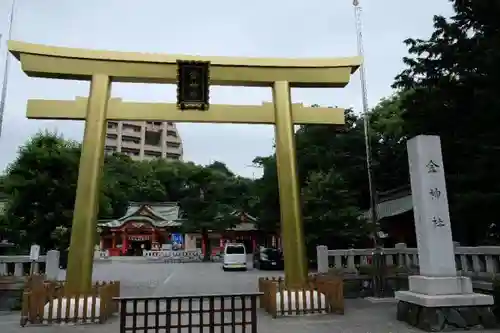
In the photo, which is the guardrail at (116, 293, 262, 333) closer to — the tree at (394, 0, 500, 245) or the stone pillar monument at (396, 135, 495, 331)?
the stone pillar monument at (396, 135, 495, 331)

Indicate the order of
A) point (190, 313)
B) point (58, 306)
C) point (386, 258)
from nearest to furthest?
point (190, 313) < point (58, 306) < point (386, 258)

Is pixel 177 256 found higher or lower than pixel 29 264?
higher

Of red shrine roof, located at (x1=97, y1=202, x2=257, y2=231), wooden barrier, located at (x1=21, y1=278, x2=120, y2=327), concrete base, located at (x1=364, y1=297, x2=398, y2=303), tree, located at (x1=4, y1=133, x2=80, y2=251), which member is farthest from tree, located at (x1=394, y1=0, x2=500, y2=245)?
red shrine roof, located at (x1=97, y1=202, x2=257, y2=231)

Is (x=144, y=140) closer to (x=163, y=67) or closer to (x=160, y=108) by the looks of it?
(x=163, y=67)

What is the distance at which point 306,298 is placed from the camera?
388 inches

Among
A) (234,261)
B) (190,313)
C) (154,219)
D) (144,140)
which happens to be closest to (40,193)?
(190,313)

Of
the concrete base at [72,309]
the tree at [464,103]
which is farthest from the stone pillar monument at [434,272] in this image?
the concrete base at [72,309]

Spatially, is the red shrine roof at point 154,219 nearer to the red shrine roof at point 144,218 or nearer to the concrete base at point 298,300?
the red shrine roof at point 144,218

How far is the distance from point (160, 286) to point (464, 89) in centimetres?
1326

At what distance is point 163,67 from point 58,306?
631cm

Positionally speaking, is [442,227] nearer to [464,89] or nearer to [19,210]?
[464,89]

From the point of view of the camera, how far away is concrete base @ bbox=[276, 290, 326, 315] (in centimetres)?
973

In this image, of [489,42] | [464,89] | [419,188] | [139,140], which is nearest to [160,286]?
[419,188]

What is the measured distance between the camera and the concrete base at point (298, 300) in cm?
973
